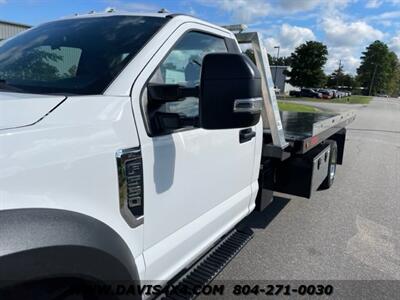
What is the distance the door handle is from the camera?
280 cm

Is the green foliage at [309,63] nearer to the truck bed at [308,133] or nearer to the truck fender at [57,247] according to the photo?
the truck bed at [308,133]

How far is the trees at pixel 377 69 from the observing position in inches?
4281

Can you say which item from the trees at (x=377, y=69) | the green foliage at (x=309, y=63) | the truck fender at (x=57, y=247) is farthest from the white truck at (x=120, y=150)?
the trees at (x=377, y=69)

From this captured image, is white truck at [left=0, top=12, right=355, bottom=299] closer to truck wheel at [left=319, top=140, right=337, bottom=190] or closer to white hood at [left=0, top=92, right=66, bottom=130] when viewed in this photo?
white hood at [left=0, top=92, right=66, bottom=130]

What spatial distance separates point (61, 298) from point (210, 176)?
121 centimetres

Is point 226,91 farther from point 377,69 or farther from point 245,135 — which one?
point 377,69

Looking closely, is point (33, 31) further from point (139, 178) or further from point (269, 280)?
point (269, 280)

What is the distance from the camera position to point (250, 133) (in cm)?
293

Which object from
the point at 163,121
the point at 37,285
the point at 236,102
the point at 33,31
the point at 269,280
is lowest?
the point at 269,280

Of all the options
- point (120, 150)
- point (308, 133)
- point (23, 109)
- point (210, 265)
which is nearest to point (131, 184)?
point (120, 150)

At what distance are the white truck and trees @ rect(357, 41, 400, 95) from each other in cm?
12016

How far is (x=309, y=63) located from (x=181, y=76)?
72275mm

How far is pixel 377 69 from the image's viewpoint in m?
111

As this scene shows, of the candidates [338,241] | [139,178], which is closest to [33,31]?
[139,178]
